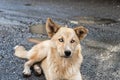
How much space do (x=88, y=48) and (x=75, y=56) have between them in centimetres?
197

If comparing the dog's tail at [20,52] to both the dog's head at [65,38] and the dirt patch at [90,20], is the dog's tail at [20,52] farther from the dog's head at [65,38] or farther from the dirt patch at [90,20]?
the dirt patch at [90,20]

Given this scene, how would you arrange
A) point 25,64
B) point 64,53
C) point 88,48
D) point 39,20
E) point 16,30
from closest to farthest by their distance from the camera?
point 64,53, point 25,64, point 88,48, point 16,30, point 39,20

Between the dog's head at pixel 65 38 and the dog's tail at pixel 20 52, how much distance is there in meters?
1.27

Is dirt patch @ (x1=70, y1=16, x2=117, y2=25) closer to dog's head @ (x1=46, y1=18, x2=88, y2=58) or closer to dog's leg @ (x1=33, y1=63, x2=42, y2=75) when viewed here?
dog's leg @ (x1=33, y1=63, x2=42, y2=75)

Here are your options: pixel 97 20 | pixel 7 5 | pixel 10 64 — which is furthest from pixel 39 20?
pixel 10 64

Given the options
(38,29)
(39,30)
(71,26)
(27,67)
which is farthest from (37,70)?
(71,26)

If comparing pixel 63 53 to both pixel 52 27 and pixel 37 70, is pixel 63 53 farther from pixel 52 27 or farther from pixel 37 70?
pixel 37 70

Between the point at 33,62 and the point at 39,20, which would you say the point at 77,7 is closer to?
the point at 39,20

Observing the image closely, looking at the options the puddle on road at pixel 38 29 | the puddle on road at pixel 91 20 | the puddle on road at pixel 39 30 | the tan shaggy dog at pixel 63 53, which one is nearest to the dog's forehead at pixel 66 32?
the tan shaggy dog at pixel 63 53

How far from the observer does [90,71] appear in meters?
5.59

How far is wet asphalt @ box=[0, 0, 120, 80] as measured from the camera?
5.61 meters

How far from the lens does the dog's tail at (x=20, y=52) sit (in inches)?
231

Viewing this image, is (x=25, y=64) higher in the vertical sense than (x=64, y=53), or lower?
lower

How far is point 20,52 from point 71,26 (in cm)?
244
